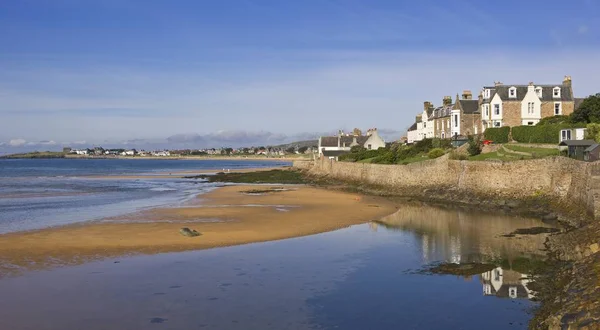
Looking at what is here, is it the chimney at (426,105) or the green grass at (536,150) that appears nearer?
the green grass at (536,150)

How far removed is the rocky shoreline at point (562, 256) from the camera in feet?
30.7

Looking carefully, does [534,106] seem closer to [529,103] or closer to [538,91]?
[529,103]

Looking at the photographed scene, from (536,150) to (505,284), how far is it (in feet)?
71.0

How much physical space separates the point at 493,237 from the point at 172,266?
1104 centimetres

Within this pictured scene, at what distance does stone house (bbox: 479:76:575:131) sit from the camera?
43469mm

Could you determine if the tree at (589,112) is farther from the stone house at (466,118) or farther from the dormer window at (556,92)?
the stone house at (466,118)

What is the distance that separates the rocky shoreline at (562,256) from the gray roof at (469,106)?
17.7 meters

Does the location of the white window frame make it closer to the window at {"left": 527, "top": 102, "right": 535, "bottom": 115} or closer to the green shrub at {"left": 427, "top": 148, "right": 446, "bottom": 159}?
the window at {"left": 527, "top": 102, "right": 535, "bottom": 115}

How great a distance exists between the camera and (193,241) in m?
18.6

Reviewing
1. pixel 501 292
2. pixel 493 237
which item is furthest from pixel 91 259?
pixel 493 237

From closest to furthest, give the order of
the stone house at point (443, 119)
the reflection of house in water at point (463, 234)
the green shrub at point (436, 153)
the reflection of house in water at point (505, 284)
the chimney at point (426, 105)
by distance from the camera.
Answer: the reflection of house in water at point (505, 284)
the reflection of house in water at point (463, 234)
the green shrub at point (436, 153)
the stone house at point (443, 119)
the chimney at point (426, 105)

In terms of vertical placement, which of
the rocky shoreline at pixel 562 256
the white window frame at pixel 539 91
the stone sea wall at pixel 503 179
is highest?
the white window frame at pixel 539 91

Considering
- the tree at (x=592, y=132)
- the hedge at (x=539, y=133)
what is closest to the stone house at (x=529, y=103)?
the hedge at (x=539, y=133)

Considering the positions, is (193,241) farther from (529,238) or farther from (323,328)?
(529,238)
